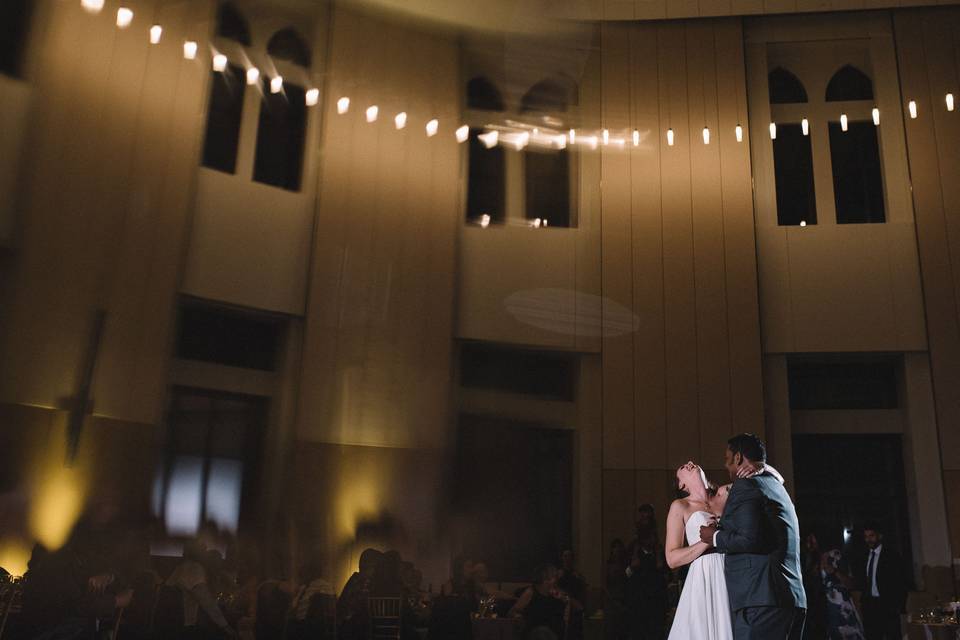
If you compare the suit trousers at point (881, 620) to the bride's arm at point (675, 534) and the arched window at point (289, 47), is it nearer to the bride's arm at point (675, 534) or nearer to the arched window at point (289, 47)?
the bride's arm at point (675, 534)

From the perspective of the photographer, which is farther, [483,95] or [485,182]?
[483,95]

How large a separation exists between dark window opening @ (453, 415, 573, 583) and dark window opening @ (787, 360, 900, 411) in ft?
8.20

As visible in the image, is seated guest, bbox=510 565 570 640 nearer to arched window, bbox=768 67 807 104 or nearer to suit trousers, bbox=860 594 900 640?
suit trousers, bbox=860 594 900 640

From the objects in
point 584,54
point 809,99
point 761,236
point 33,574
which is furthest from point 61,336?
point 809,99

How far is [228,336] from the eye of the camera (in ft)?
26.9

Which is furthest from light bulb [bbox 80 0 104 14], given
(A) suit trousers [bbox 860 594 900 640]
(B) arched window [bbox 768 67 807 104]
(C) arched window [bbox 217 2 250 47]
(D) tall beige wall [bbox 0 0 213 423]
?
(A) suit trousers [bbox 860 594 900 640]

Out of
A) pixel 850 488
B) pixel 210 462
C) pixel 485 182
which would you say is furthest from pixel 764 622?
pixel 485 182

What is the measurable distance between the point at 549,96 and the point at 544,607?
604 cm

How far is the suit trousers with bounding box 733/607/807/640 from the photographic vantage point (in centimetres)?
294

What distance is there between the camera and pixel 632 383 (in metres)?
8.68

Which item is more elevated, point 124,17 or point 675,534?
point 124,17

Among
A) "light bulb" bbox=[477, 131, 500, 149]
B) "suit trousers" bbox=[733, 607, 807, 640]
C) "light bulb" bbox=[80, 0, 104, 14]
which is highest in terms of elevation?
"light bulb" bbox=[80, 0, 104, 14]

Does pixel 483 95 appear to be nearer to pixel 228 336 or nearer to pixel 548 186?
pixel 548 186

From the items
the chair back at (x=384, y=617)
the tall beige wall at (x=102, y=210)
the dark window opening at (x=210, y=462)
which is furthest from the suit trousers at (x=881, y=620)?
the tall beige wall at (x=102, y=210)
